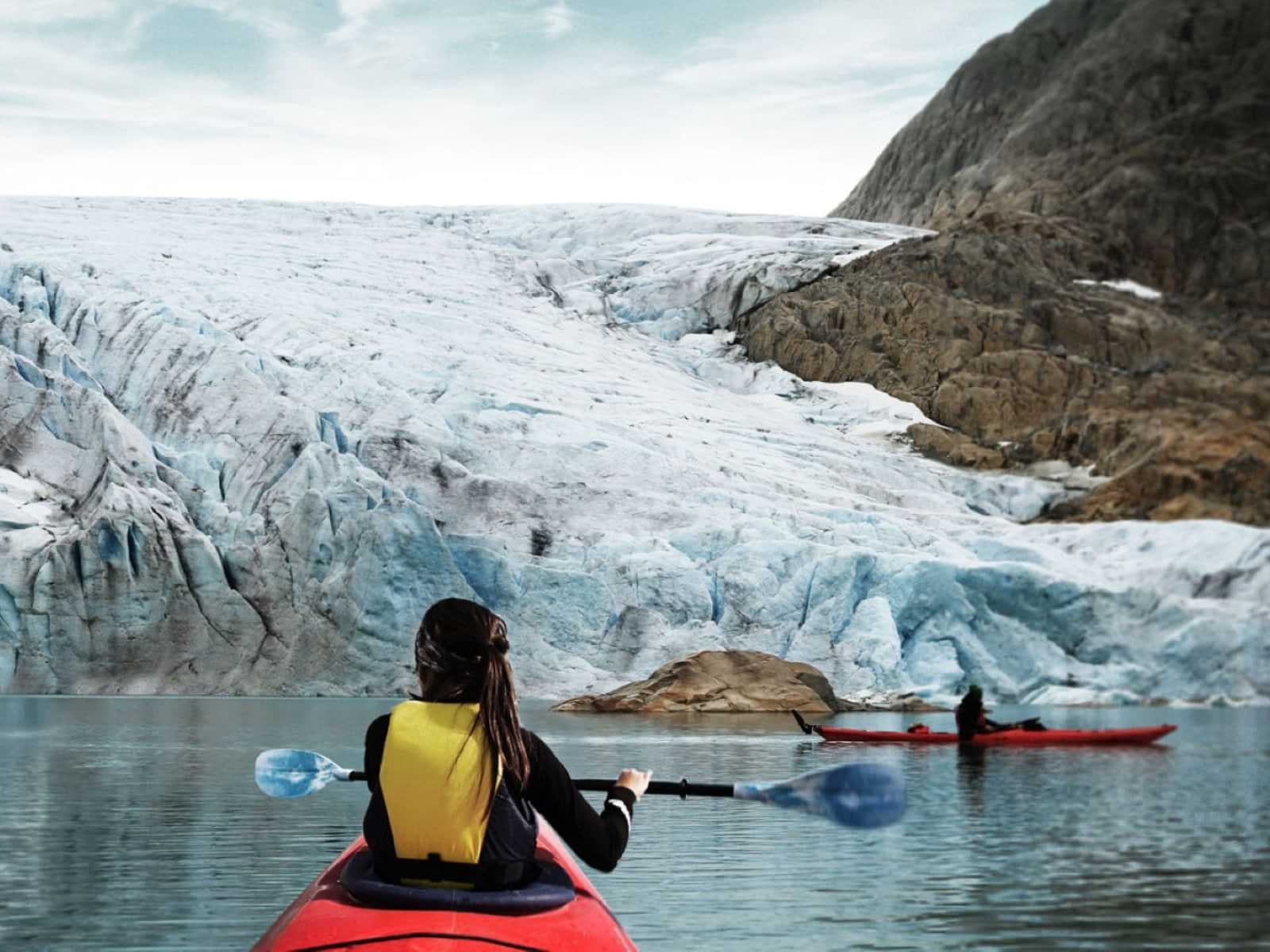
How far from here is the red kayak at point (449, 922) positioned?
3.88 m

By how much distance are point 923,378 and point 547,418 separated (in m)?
15.9

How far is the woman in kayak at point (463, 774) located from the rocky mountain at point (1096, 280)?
120ft

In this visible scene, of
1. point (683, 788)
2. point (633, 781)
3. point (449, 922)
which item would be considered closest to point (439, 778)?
point (449, 922)

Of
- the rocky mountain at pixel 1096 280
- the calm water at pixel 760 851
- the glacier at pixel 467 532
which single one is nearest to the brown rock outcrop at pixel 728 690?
the glacier at pixel 467 532

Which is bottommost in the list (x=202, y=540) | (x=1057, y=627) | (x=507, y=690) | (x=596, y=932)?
(x=1057, y=627)

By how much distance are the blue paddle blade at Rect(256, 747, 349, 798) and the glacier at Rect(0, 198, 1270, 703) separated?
79.5 ft

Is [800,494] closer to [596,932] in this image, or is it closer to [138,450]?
[138,450]

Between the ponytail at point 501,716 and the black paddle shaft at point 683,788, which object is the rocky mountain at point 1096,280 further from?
the ponytail at point 501,716

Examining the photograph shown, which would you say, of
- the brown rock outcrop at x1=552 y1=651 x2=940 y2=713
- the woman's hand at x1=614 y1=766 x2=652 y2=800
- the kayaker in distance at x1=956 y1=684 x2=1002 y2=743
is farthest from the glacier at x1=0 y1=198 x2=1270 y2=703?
the woman's hand at x1=614 y1=766 x2=652 y2=800

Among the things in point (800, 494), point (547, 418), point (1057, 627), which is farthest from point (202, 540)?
point (1057, 627)

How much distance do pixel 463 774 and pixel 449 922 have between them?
12.6 inches

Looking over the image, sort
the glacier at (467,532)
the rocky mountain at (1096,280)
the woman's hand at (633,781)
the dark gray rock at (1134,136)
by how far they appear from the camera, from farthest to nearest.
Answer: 1. the dark gray rock at (1134,136)
2. the rocky mountain at (1096,280)
3. the glacier at (467,532)
4. the woman's hand at (633,781)

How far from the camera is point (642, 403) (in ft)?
134

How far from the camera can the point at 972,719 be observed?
68.8ft
